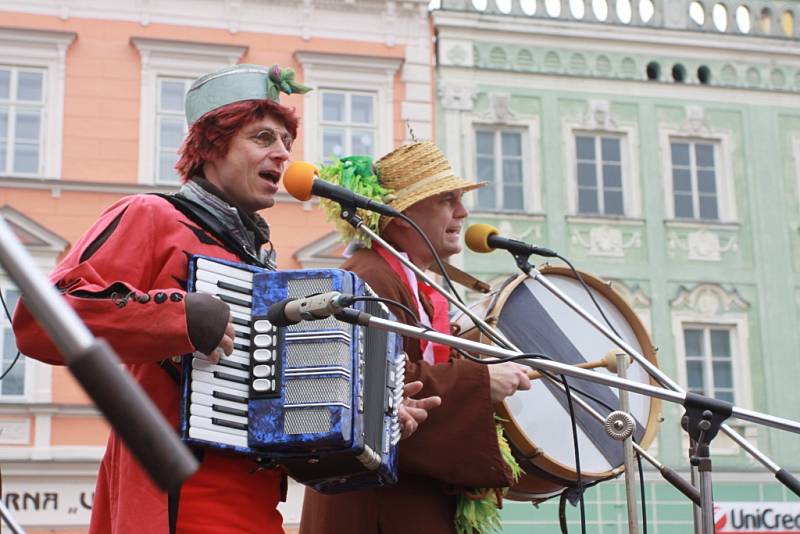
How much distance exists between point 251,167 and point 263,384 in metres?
0.83

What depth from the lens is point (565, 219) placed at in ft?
52.4

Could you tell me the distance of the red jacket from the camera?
9.75ft

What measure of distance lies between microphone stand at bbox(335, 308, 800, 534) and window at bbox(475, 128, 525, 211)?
42.1ft

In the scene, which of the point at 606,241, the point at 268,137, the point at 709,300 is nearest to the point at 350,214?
the point at 268,137

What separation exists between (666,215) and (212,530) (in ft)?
45.6

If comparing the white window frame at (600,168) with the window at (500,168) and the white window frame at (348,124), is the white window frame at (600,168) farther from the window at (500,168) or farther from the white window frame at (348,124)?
the white window frame at (348,124)

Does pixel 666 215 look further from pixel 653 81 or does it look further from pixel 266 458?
pixel 266 458

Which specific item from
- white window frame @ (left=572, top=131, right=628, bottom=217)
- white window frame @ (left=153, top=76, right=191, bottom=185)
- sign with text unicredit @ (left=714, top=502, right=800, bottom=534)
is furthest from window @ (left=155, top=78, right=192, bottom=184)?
sign with text unicredit @ (left=714, top=502, right=800, bottom=534)

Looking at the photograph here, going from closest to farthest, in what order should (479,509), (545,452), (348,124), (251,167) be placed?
(251,167), (479,509), (545,452), (348,124)

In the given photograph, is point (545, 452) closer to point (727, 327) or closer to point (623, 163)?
point (623, 163)

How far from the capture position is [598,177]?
16250mm

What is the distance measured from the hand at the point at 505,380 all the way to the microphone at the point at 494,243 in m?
0.57

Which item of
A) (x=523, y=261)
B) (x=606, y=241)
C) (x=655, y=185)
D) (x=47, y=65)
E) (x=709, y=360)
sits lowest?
(x=523, y=261)

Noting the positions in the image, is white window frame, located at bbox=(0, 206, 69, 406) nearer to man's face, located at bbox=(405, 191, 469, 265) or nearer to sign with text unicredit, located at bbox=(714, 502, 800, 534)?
sign with text unicredit, located at bbox=(714, 502, 800, 534)
